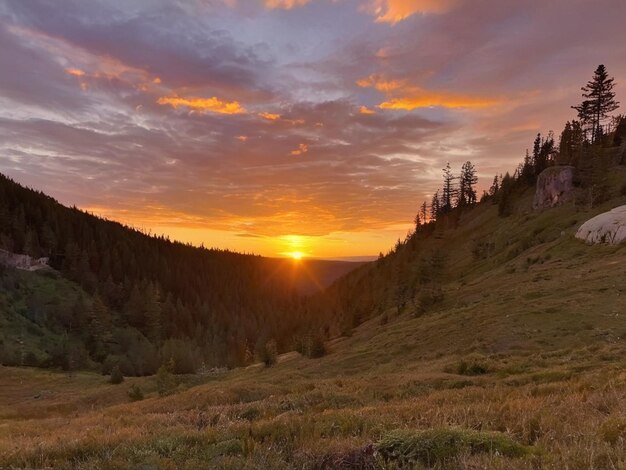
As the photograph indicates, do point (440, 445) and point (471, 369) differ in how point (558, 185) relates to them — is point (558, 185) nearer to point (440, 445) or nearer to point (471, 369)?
point (471, 369)

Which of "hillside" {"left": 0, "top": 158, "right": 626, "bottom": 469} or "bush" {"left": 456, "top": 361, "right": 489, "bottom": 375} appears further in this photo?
"bush" {"left": 456, "top": 361, "right": 489, "bottom": 375}

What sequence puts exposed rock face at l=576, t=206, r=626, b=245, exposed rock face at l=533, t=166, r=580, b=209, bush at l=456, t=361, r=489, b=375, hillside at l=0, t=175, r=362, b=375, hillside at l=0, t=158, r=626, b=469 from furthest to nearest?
hillside at l=0, t=175, r=362, b=375 → exposed rock face at l=533, t=166, r=580, b=209 → exposed rock face at l=576, t=206, r=626, b=245 → bush at l=456, t=361, r=489, b=375 → hillside at l=0, t=158, r=626, b=469

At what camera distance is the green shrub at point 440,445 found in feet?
18.1

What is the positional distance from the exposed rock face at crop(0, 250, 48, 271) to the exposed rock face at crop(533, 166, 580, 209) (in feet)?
536

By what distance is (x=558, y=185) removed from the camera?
8425 centimetres

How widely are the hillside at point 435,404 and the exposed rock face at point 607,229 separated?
1806mm

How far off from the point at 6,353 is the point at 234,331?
324ft

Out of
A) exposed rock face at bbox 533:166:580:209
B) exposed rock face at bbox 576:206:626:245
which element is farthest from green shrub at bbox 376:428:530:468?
exposed rock face at bbox 533:166:580:209

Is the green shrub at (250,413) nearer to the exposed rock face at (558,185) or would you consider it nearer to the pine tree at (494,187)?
the exposed rock face at (558,185)

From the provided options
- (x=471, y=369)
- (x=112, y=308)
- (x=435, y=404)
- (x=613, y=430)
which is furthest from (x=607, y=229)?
(x=112, y=308)

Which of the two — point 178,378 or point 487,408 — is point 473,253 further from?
point 487,408

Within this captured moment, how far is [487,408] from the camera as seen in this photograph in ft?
27.2

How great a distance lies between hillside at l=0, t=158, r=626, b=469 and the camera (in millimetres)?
5789

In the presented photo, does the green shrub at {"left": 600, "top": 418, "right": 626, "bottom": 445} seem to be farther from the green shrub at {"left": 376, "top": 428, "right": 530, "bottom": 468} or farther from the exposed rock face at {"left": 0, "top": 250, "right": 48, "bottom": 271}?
the exposed rock face at {"left": 0, "top": 250, "right": 48, "bottom": 271}
